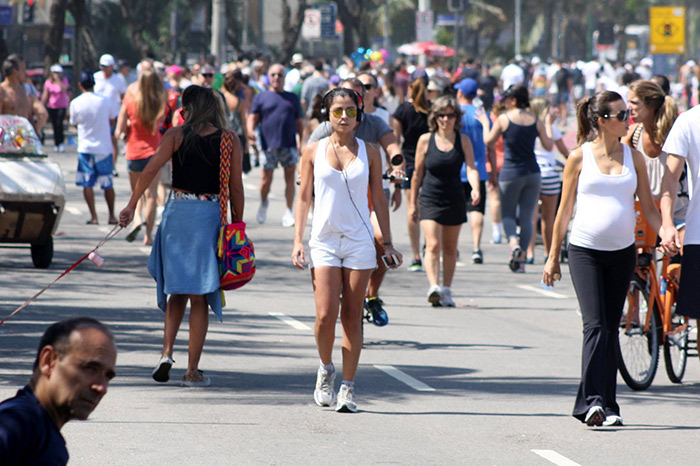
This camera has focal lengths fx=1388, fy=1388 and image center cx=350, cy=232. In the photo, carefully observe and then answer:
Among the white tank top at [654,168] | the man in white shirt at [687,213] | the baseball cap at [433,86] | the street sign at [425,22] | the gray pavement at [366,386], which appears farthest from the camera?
the street sign at [425,22]

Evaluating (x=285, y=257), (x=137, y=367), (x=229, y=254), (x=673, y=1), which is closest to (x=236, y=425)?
(x=229, y=254)

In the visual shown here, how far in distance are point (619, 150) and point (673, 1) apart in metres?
112

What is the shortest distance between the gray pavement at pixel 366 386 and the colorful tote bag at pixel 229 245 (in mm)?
700

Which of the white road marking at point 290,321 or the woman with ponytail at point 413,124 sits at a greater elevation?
the woman with ponytail at point 413,124

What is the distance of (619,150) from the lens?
7297 millimetres

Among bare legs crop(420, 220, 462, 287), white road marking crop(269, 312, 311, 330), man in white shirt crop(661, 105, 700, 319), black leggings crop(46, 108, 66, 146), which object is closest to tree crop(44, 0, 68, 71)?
black leggings crop(46, 108, 66, 146)

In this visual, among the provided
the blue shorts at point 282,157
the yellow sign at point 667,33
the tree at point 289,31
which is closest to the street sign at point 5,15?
the tree at point 289,31

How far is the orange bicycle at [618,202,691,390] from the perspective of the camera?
844 centimetres

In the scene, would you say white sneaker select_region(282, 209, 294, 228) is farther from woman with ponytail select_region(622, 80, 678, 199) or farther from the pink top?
the pink top

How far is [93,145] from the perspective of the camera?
1659cm

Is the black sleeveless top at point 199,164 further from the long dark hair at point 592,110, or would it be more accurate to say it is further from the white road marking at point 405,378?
the long dark hair at point 592,110

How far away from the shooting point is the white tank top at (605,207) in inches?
284

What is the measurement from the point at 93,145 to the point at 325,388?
31.5 ft

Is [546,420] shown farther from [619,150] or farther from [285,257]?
[285,257]
